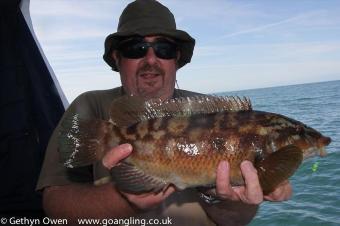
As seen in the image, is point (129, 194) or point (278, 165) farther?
point (129, 194)

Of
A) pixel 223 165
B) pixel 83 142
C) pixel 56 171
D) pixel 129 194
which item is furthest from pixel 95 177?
pixel 223 165

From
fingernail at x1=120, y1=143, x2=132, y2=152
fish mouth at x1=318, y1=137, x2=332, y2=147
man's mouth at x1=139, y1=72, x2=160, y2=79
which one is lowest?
fingernail at x1=120, y1=143, x2=132, y2=152

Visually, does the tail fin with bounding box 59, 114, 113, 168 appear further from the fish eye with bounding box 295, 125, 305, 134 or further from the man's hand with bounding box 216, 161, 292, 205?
the fish eye with bounding box 295, 125, 305, 134

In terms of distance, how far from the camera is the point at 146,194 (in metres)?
2.77

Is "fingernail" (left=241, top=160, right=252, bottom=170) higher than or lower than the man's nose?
lower

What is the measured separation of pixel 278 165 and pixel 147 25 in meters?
2.13

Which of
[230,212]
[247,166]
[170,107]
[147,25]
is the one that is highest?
[147,25]

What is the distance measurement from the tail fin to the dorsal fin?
0.16 meters

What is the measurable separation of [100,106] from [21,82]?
1.01 m

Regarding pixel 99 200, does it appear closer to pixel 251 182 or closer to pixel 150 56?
pixel 251 182

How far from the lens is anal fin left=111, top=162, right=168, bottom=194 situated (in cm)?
273

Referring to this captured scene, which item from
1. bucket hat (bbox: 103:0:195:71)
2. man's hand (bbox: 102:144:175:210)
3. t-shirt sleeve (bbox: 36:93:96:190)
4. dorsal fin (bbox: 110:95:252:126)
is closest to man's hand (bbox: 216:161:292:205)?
man's hand (bbox: 102:144:175:210)

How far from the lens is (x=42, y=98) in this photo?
4344 millimetres

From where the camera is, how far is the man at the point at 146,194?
2.83 m
